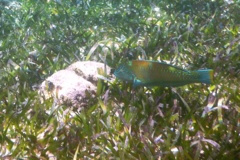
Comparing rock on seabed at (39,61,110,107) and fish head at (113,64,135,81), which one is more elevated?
fish head at (113,64,135,81)

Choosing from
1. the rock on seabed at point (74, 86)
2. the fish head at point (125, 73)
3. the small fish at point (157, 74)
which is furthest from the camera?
the rock on seabed at point (74, 86)

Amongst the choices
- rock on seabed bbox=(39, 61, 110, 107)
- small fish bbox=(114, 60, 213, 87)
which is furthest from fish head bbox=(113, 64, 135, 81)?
rock on seabed bbox=(39, 61, 110, 107)

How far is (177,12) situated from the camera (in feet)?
26.8

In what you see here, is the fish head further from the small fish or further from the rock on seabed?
the rock on seabed

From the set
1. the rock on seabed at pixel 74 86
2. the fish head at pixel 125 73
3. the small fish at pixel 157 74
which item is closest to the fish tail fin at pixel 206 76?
the small fish at pixel 157 74

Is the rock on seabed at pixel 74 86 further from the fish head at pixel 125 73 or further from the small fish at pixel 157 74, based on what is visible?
the small fish at pixel 157 74

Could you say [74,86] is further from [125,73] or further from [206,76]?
[206,76]

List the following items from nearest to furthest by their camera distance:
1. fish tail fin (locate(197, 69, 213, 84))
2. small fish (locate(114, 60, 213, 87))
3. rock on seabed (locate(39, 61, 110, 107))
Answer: fish tail fin (locate(197, 69, 213, 84)) < small fish (locate(114, 60, 213, 87)) < rock on seabed (locate(39, 61, 110, 107))

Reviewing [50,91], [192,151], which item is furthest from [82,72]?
[192,151]

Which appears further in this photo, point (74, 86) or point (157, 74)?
point (74, 86)

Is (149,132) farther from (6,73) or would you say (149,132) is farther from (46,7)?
(46,7)

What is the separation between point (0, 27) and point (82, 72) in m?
4.41

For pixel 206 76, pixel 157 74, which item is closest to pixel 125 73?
pixel 157 74

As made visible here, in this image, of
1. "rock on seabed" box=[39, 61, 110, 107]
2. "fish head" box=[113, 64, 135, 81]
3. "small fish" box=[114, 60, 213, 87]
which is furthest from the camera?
"rock on seabed" box=[39, 61, 110, 107]
